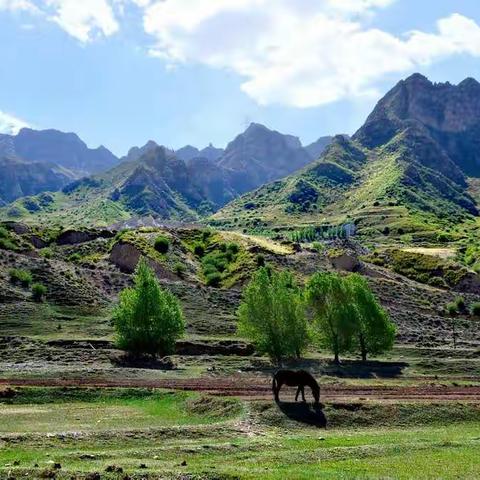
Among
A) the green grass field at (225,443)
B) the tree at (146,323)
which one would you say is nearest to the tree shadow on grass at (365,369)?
the tree at (146,323)

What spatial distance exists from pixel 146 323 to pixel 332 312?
74.1ft

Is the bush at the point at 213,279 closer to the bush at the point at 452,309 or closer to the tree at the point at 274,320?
the bush at the point at 452,309

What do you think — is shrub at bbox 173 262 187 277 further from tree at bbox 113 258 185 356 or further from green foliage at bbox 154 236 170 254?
tree at bbox 113 258 185 356

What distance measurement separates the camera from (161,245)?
153750 mm

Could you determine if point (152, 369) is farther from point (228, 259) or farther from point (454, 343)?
point (228, 259)

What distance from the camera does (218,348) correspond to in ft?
289

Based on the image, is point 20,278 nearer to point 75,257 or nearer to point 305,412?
point 75,257

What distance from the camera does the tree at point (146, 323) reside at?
73312 mm

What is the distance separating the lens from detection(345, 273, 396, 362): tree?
7775cm

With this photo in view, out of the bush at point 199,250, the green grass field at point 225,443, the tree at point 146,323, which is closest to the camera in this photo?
the green grass field at point 225,443

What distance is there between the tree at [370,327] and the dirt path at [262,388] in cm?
2312

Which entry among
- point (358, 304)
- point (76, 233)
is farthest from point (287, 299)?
point (76, 233)

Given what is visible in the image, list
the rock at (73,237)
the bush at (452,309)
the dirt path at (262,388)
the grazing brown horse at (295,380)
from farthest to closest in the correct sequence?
1. the rock at (73,237)
2. the bush at (452,309)
3. the dirt path at (262,388)
4. the grazing brown horse at (295,380)

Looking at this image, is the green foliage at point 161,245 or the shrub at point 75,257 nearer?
the shrub at point 75,257
